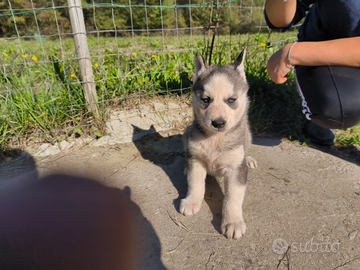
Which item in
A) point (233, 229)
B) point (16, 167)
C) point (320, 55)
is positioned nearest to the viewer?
point (233, 229)

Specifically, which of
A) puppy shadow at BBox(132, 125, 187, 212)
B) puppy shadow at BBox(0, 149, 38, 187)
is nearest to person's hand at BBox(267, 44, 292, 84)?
puppy shadow at BBox(132, 125, 187, 212)

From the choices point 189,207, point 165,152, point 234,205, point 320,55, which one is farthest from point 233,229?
point 320,55

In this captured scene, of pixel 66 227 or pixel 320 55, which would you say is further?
pixel 320 55

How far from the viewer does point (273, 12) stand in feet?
9.38

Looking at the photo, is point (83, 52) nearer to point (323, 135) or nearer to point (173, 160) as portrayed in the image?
point (173, 160)

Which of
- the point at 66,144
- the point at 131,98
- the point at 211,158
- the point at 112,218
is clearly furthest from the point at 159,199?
the point at 131,98

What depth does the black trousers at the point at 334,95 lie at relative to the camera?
2.64 m

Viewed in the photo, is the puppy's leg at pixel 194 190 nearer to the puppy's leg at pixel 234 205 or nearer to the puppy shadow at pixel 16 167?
the puppy's leg at pixel 234 205

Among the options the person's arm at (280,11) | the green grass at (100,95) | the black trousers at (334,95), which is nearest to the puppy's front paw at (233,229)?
the black trousers at (334,95)

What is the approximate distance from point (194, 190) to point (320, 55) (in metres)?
1.90

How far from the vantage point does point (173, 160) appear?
331cm

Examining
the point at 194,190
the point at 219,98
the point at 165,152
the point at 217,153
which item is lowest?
the point at 165,152

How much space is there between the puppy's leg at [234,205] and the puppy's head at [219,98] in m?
0.46

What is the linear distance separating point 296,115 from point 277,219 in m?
2.33
